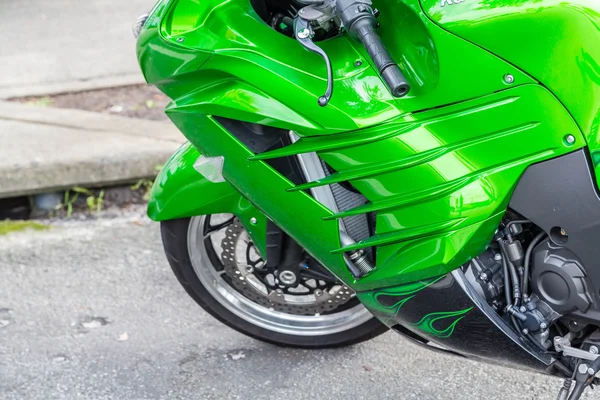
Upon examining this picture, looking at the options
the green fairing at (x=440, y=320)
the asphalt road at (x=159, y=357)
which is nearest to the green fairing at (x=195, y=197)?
the asphalt road at (x=159, y=357)

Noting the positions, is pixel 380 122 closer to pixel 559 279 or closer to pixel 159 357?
pixel 559 279

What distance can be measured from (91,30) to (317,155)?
406cm

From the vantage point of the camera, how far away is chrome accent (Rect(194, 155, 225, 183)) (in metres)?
2.10

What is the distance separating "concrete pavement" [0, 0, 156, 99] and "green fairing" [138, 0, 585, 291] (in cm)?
283

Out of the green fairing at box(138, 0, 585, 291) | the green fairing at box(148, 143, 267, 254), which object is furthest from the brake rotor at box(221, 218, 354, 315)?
the green fairing at box(138, 0, 585, 291)

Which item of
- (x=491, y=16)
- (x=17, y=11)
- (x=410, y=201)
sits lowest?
(x=17, y=11)

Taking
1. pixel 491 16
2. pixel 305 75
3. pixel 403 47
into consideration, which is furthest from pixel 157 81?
pixel 491 16

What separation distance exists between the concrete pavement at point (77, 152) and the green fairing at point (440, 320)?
2031mm

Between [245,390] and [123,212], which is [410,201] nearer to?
[245,390]

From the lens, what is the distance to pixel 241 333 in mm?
2801

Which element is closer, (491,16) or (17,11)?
(491,16)

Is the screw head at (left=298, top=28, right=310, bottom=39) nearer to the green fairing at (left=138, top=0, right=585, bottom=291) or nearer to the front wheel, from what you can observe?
the green fairing at (left=138, top=0, right=585, bottom=291)

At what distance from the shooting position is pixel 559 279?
5.99 ft

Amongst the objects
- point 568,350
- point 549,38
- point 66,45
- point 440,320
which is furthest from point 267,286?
point 66,45
